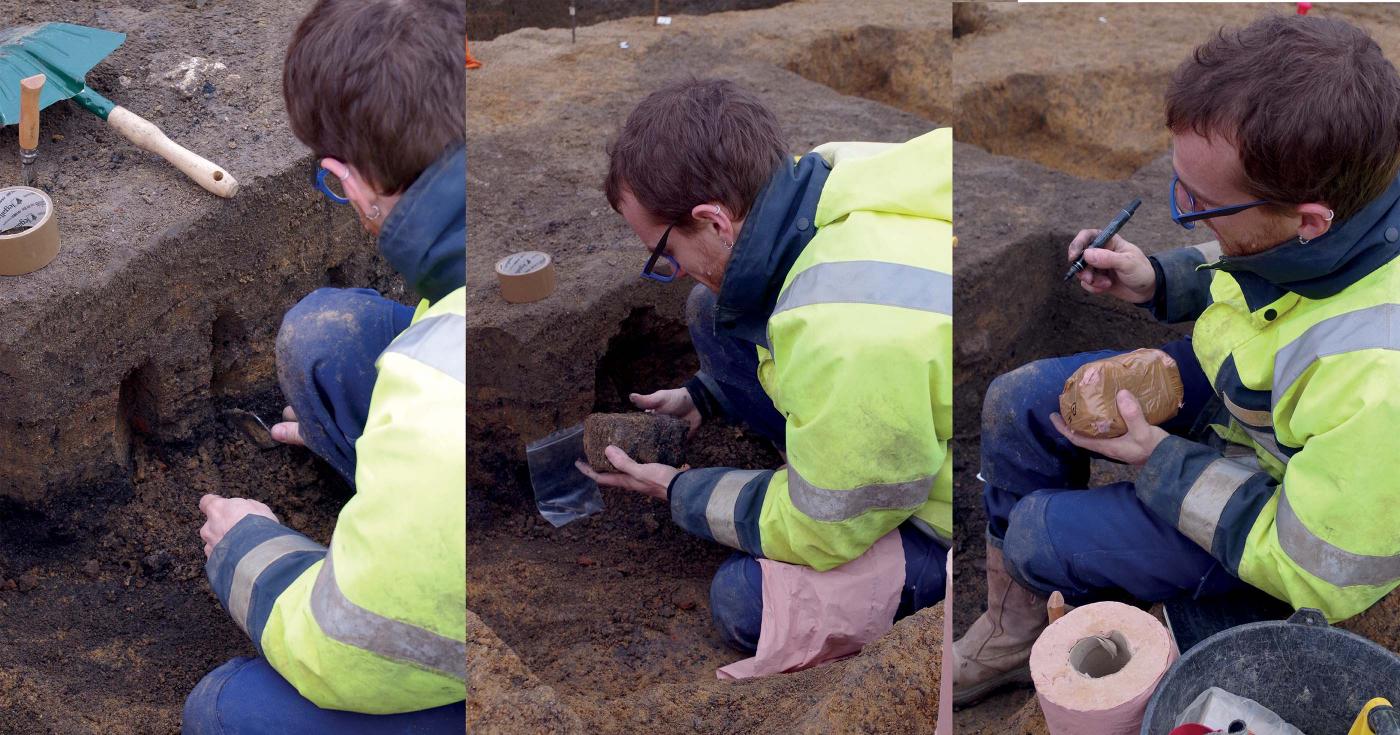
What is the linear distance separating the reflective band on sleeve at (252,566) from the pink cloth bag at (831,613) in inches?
32.9

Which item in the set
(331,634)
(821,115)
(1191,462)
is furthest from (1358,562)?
(821,115)

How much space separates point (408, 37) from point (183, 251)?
1.79 meters

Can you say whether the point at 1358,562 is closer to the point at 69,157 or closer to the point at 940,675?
the point at 940,675

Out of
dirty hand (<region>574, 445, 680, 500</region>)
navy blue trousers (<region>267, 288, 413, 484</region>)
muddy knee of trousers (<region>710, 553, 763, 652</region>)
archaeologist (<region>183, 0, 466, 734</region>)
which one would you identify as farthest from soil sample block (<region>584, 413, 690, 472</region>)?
archaeologist (<region>183, 0, 466, 734</region>)

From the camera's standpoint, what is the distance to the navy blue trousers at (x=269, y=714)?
2.13 meters

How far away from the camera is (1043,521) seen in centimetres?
260

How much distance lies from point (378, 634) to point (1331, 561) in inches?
63.4

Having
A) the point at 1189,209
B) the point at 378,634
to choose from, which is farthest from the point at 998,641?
the point at 378,634

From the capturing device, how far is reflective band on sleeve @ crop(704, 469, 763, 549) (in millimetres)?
2365

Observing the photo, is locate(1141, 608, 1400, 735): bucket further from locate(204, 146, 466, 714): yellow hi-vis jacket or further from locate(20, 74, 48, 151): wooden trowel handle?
locate(20, 74, 48, 151): wooden trowel handle

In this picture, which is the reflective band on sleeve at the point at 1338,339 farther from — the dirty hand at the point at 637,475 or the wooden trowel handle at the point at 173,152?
the wooden trowel handle at the point at 173,152

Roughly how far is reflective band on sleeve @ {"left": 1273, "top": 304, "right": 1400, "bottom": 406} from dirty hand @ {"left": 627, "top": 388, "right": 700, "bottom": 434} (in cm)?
133

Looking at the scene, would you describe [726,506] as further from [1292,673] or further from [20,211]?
[20,211]

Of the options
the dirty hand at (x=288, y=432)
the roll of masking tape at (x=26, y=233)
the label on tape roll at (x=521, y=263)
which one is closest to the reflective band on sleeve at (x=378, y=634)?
the label on tape roll at (x=521, y=263)
